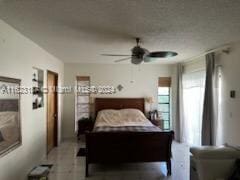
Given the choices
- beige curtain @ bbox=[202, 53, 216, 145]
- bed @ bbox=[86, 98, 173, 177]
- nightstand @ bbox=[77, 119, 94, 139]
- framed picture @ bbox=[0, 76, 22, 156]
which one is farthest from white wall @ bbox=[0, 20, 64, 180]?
beige curtain @ bbox=[202, 53, 216, 145]

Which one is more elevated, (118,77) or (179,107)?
(118,77)

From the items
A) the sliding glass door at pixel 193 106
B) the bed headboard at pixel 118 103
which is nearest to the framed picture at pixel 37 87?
the bed headboard at pixel 118 103

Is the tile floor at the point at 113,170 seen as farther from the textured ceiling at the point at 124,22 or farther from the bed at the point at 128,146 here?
the textured ceiling at the point at 124,22

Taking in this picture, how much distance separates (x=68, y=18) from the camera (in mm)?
2639

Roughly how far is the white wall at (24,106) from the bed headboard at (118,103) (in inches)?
81.6

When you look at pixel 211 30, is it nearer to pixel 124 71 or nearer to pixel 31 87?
pixel 31 87

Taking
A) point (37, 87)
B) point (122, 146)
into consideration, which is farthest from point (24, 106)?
point (122, 146)

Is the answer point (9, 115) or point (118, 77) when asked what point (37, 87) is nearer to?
point (9, 115)

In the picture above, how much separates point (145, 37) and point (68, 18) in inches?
55.7

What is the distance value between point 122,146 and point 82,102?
3.04 metres

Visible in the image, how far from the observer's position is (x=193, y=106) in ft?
18.0

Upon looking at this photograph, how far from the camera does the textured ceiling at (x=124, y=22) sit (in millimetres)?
2242

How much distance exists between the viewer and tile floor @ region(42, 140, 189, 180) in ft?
12.2

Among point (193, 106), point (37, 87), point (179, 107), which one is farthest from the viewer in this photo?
point (179, 107)
